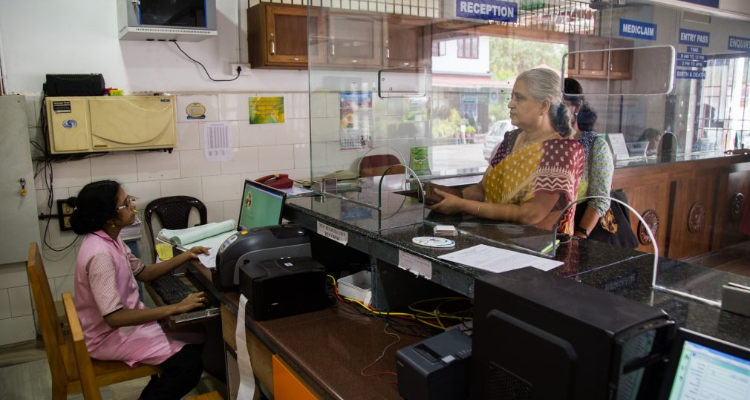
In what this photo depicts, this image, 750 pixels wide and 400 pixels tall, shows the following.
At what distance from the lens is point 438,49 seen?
129 inches

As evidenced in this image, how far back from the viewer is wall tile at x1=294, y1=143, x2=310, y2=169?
4703 mm

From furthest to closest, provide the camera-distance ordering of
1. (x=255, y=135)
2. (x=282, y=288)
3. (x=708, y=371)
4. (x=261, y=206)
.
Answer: (x=255, y=135)
(x=261, y=206)
(x=282, y=288)
(x=708, y=371)

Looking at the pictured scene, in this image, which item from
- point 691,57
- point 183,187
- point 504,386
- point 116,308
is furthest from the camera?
point 183,187

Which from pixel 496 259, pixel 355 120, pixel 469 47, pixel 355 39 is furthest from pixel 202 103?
pixel 496 259

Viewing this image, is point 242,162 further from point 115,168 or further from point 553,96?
point 553,96

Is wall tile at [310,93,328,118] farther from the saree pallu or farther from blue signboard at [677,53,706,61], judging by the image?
blue signboard at [677,53,706,61]

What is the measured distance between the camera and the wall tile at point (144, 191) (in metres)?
4.06

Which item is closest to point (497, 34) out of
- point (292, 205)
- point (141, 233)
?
point (292, 205)

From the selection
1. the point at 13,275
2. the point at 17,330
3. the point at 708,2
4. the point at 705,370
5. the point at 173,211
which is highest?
the point at 708,2

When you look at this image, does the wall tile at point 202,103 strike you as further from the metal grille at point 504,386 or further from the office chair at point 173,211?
the metal grille at point 504,386

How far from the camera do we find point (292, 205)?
8.50 ft

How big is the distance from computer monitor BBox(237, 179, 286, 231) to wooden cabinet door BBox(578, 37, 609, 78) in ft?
5.17

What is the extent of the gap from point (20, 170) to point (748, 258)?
521 cm

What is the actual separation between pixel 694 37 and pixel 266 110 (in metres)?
3.29
